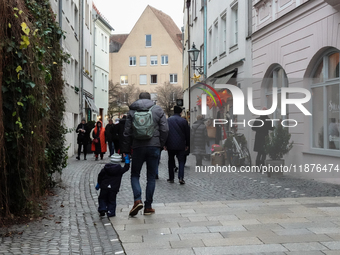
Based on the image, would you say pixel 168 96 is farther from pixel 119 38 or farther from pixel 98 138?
pixel 98 138

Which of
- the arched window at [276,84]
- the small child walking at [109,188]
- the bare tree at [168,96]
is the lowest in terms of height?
the small child walking at [109,188]

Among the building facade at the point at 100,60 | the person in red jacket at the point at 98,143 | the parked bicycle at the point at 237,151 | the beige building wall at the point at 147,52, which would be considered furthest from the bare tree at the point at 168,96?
the parked bicycle at the point at 237,151

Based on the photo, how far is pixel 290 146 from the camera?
45.3 feet

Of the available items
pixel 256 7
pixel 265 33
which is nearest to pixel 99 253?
pixel 265 33

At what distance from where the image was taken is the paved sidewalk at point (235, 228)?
226 inches

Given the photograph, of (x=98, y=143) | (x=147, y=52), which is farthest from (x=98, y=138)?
(x=147, y=52)

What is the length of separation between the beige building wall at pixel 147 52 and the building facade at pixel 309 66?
164 ft

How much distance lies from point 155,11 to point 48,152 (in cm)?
6043

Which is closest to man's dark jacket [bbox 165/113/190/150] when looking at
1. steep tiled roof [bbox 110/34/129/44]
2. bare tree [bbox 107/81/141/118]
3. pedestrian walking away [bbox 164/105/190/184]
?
pedestrian walking away [bbox 164/105/190/184]

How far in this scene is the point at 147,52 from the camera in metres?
67.2

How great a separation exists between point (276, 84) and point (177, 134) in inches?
211

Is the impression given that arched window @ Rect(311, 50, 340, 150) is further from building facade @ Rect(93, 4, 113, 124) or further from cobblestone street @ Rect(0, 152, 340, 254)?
building facade @ Rect(93, 4, 113, 124)

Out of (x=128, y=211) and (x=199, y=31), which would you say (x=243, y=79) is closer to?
(x=128, y=211)

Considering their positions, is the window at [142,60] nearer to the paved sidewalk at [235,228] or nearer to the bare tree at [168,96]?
the bare tree at [168,96]
